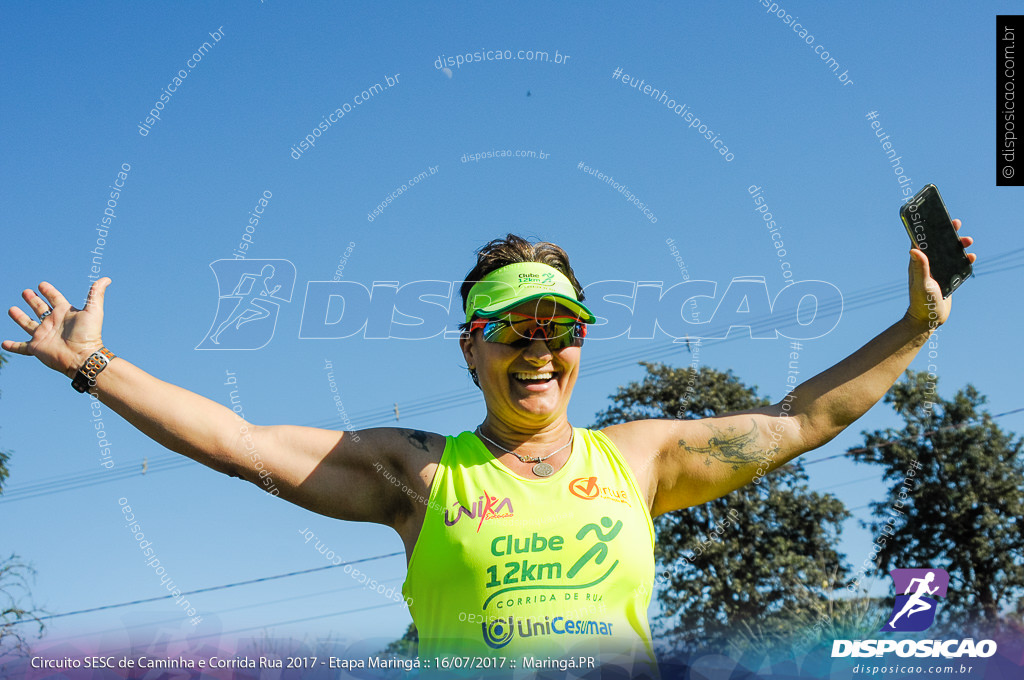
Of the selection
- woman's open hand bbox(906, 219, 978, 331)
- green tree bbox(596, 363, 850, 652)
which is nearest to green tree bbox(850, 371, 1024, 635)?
green tree bbox(596, 363, 850, 652)

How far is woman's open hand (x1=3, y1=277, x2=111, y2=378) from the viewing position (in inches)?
130

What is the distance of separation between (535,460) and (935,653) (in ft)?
10.9

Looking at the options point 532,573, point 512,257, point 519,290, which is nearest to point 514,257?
point 512,257

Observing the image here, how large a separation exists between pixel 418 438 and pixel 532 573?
0.78m

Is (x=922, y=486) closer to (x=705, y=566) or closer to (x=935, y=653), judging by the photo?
(x=705, y=566)

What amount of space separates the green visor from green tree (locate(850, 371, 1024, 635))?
20.5 metres

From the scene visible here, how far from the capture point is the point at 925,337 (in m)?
3.97

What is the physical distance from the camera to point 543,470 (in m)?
A: 3.67

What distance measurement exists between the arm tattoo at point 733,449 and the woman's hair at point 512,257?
884 millimetres

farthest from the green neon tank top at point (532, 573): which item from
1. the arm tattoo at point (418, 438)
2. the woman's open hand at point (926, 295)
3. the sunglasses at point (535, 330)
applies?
the woman's open hand at point (926, 295)

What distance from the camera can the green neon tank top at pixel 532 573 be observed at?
3268 mm

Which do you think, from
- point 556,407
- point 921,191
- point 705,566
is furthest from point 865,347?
point 705,566

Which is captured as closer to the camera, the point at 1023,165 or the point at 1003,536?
the point at 1023,165

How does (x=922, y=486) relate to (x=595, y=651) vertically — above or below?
above
